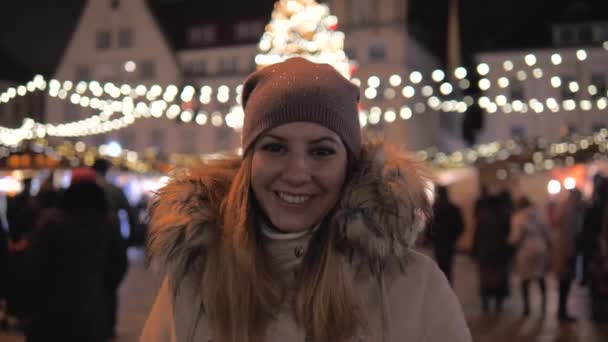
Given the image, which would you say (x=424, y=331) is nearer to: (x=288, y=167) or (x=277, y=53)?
(x=288, y=167)

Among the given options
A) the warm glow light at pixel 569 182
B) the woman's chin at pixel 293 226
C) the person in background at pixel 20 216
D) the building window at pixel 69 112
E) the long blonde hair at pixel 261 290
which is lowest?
the warm glow light at pixel 569 182

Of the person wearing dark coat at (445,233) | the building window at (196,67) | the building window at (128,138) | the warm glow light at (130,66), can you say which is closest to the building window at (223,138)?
the building window at (196,67)

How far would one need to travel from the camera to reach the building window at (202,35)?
44.6m

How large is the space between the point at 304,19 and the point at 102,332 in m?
9.41

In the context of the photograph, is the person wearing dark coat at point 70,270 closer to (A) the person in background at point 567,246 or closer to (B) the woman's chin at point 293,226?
(B) the woman's chin at point 293,226

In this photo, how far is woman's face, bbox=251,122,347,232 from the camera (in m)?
2.06

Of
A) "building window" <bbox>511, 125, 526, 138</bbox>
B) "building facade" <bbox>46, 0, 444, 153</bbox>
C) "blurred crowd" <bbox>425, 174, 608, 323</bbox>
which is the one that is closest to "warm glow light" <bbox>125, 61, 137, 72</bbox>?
"building facade" <bbox>46, 0, 444, 153</bbox>

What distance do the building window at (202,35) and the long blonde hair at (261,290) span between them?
43453mm

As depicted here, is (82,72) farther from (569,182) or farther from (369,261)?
(369,261)

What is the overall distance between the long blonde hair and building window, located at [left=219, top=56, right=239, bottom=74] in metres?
41.8

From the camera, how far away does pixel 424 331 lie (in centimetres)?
197

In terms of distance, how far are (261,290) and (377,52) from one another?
37.3 metres

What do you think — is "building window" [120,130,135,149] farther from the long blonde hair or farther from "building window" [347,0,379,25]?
the long blonde hair

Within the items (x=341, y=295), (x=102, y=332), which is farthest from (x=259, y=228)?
(x=102, y=332)
